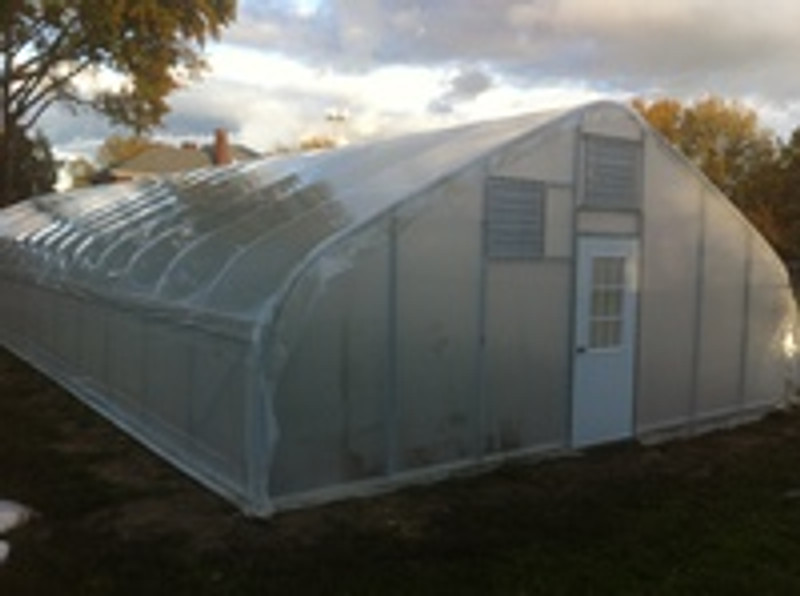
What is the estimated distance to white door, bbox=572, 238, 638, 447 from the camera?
8.17 m

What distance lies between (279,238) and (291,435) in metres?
1.73

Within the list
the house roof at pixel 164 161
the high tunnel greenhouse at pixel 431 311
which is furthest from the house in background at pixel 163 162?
the high tunnel greenhouse at pixel 431 311

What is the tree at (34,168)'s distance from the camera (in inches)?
1185

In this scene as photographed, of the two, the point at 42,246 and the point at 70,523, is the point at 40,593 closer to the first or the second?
the point at 70,523

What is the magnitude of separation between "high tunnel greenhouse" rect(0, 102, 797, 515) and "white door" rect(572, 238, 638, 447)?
0.9 inches

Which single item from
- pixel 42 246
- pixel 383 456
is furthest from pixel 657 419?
pixel 42 246

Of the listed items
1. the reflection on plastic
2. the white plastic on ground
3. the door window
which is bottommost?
the white plastic on ground

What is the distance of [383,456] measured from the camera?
680 centimetres

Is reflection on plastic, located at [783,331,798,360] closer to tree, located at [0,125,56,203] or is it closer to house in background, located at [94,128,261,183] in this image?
tree, located at [0,125,56,203]

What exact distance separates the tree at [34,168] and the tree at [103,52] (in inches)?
258

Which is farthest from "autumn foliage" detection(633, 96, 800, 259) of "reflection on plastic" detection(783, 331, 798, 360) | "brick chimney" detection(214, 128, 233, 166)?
"reflection on plastic" detection(783, 331, 798, 360)

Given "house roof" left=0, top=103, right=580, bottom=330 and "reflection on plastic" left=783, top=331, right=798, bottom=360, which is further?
"reflection on plastic" left=783, top=331, right=798, bottom=360

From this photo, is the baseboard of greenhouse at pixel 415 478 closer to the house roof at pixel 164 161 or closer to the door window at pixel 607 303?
the door window at pixel 607 303

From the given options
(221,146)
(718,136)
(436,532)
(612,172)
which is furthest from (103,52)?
(718,136)
